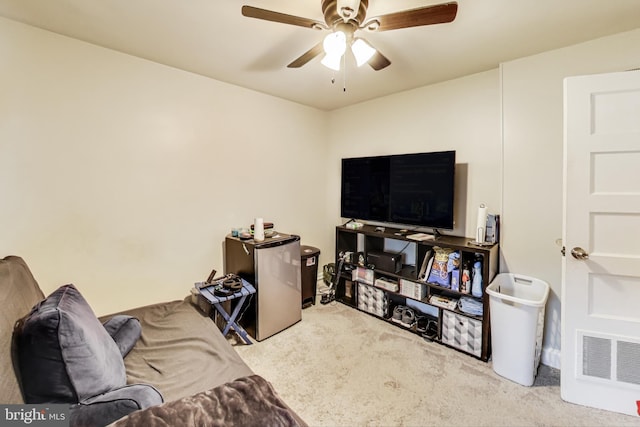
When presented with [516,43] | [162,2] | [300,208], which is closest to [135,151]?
[162,2]

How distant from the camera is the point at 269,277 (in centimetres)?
245

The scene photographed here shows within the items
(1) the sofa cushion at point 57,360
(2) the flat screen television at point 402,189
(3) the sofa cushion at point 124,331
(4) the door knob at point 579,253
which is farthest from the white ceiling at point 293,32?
(3) the sofa cushion at point 124,331

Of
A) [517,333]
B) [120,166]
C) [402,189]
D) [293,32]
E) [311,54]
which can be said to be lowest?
[517,333]

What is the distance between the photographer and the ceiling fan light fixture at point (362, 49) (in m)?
1.54

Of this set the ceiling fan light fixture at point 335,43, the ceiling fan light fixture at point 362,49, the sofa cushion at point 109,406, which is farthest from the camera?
the ceiling fan light fixture at point 362,49

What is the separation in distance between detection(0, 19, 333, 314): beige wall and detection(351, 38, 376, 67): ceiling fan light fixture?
62.4 inches

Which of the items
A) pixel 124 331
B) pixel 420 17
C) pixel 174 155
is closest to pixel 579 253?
pixel 420 17

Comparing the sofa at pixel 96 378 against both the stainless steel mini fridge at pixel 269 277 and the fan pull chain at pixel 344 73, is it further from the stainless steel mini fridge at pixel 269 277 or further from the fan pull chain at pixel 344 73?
the fan pull chain at pixel 344 73

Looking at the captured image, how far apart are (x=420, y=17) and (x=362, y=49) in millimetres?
358

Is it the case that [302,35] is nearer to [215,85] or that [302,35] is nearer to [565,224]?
[215,85]

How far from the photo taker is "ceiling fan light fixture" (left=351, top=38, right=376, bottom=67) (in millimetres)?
1543

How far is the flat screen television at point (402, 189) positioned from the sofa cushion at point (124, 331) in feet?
7.60

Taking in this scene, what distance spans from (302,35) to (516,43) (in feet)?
4.96

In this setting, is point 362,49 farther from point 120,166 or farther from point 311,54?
point 120,166
